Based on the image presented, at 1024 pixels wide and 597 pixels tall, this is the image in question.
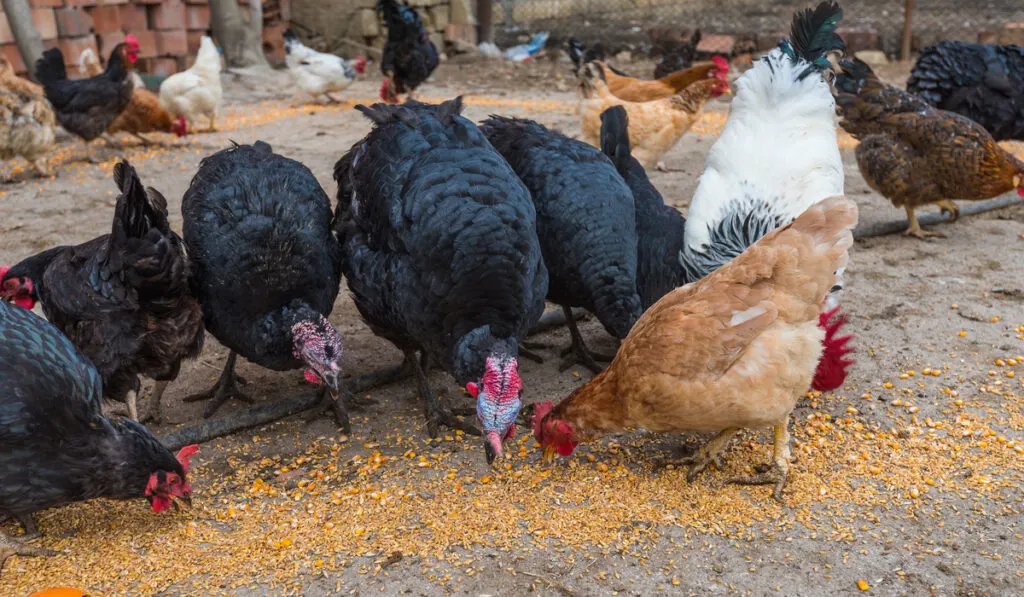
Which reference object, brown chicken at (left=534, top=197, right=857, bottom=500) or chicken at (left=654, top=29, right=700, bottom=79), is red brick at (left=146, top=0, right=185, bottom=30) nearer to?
chicken at (left=654, top=29, right=700, bottom=79)

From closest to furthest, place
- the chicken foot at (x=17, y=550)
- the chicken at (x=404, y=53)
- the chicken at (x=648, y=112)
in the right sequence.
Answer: the chicken foot at (x=17, y=550), the chicken at (x=648, y=112), the chicken at (x=404, y=53)

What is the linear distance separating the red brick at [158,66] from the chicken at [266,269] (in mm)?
9038

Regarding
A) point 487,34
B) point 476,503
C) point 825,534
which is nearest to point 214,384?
point 476,503

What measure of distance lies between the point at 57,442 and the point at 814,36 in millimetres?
4248

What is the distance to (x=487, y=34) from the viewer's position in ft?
50.3

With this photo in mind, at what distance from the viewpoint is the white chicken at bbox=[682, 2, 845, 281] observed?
3.85 metres

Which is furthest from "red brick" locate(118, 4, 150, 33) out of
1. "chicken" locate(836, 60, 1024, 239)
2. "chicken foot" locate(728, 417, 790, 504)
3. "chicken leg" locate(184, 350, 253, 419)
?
"chicken foot" locate(728, 417, 790, 504)

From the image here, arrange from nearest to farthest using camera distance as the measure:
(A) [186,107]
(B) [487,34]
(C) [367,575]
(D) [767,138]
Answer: (C) [367,575] < (D) [767,138] < (A) [186,107] < (B) [487,34]

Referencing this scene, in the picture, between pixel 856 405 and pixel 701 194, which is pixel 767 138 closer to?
pixel 701 194

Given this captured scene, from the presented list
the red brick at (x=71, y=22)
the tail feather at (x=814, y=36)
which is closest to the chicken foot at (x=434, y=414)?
the tail feather at (x=814, y=36)

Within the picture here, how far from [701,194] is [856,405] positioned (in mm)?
1316

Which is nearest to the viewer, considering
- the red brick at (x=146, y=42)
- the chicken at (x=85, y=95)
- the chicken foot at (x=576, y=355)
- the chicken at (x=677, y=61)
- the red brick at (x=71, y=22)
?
the chicken foot at (x=576, y=355)

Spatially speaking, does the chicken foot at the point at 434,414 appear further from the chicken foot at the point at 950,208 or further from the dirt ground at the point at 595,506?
the chicken foot at the point at 950,208

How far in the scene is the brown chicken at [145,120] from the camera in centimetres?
863
